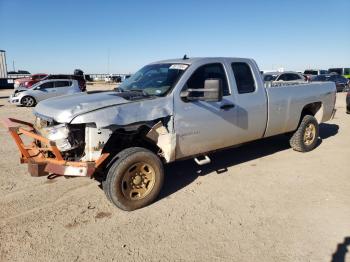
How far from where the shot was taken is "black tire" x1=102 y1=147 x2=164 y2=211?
159 inches

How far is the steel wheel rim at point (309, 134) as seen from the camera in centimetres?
695

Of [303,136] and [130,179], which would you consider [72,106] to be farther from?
[303,136]

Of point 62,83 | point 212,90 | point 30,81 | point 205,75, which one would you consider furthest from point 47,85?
point 212,90

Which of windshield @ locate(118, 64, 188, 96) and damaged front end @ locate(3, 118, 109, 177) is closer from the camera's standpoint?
damaged front end @ locate(3, 118, 109, 177)

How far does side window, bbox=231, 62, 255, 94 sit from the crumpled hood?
2087mm

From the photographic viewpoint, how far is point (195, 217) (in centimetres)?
403

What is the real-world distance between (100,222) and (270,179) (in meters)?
2.86

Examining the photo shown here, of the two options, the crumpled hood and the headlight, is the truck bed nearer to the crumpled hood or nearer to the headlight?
the crumpled hood

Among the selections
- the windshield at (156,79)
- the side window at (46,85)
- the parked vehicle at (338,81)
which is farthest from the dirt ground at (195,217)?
the parked vehicle at (338,81)

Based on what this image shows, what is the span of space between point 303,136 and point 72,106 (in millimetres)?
4956

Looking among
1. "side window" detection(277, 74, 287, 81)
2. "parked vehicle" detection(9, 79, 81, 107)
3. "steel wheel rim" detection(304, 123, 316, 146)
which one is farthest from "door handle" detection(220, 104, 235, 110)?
"parked vehicle" detection(9, 79, 81, 107)

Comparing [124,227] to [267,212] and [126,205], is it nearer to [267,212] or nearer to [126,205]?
[126,205]

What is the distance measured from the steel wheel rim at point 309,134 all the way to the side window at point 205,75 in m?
2.76

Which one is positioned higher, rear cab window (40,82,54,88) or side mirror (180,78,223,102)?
side mirror (180,78,223,102)
